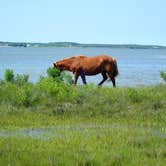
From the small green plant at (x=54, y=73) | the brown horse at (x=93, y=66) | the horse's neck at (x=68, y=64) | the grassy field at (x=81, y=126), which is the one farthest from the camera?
the horse's neck at (x=68, y=64)

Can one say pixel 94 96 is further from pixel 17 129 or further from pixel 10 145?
pixel 10 145

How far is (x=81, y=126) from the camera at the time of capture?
46.0 ft

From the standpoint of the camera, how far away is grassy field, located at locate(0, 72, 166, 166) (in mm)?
9961

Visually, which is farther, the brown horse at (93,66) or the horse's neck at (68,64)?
the horse's neck at (68,64)

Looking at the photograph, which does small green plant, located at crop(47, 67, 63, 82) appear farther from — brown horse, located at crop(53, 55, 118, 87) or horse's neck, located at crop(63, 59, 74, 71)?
horse's neck, located at crop(63, 59, 74, 71)

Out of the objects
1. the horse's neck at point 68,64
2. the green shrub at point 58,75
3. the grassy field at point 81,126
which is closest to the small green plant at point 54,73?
the green shrub at point 58,75

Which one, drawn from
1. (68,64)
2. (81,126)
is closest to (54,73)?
(68,64)

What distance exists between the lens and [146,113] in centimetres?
1633

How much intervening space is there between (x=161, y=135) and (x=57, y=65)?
13339 millimetres

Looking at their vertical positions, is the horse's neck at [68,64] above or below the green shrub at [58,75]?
above

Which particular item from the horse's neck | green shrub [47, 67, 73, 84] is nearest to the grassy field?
green shrub [47, 67, 73, 84]

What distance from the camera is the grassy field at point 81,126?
9961 millimetres

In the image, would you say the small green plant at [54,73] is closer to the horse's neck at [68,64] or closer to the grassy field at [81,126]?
the horse's neck at [68,64]

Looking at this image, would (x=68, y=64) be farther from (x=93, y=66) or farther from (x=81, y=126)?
(x=81, y=126)
